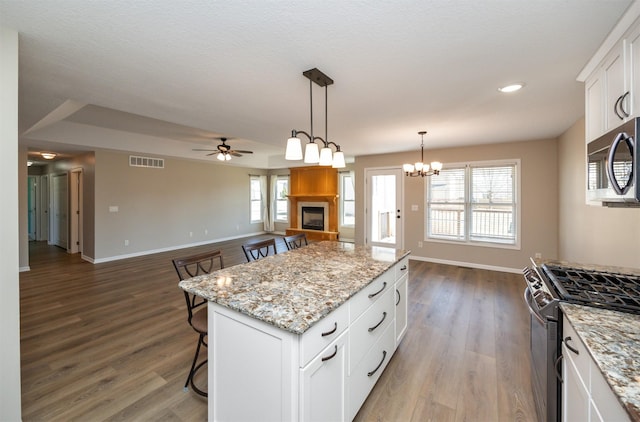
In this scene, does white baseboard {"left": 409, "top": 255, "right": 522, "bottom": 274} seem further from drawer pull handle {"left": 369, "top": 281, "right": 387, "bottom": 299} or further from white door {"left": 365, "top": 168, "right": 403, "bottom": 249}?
drawer pull handle {"left": 369, "top": 281, "right": 387, "bottom": 299}

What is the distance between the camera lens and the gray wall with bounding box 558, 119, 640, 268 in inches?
91.3

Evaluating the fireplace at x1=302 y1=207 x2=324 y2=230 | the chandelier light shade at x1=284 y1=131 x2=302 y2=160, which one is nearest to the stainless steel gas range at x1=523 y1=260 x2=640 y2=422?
the chandelier light shade at x1=284 y1=131 x2=302 y2=160

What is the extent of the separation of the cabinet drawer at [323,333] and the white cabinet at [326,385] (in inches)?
1.3

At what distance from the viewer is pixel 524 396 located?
75.8 inches

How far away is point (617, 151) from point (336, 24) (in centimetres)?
160

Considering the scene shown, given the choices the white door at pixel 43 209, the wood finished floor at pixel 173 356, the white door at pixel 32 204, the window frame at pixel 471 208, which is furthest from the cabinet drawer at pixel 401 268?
the white door at pixel 32 204

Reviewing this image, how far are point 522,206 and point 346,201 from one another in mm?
4419

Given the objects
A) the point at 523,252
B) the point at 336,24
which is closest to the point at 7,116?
the point at 336,24

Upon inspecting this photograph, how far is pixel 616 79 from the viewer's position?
1596 mm

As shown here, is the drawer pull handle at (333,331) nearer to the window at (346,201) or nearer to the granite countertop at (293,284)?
the granite countertop at (293,284)

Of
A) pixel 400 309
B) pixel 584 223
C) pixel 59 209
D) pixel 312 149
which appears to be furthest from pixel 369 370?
pixel 59 209

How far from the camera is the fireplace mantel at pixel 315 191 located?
7.89 m

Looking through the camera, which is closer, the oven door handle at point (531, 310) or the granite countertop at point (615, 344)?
the granite countertop at point (615, 344)

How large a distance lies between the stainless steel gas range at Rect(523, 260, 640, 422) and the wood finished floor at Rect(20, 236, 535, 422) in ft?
1.48
